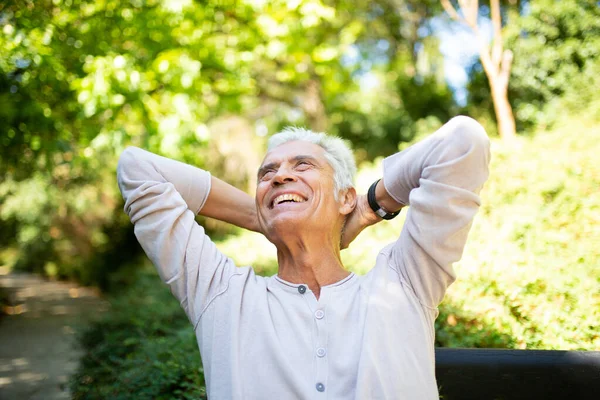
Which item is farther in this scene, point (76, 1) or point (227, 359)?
point (76, 1)

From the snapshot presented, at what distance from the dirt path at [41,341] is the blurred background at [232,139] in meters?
0.13

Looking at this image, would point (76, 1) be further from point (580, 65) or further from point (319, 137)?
point (580, 65)

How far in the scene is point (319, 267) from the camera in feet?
6.39

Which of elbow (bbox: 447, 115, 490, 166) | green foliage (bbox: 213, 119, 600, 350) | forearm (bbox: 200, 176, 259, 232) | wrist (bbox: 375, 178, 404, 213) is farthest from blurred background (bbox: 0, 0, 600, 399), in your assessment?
elbow (bbox: 447, 115, 490, 166)

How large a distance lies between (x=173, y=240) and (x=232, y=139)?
11100 mm

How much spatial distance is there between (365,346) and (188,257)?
2.19ft

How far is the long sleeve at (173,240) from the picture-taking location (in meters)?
1.82

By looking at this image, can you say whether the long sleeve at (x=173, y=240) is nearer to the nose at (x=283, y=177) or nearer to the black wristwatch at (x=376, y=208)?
the nose at (x=283, y=177)

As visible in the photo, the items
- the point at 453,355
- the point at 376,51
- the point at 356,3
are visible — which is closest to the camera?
the point at 453,355

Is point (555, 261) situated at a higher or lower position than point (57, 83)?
lower

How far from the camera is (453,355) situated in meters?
2.02

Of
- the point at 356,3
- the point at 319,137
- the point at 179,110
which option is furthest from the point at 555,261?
the point at 356,3

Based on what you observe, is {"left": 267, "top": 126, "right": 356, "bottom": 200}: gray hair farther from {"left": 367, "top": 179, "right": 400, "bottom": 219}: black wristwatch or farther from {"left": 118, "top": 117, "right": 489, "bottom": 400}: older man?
{"left": 367, "top": 179, "right": 400, "bottom": 219}: black wristwatch

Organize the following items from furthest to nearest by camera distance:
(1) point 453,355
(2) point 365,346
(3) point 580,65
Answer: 1. (3) point 580,65
2. (1) point 453,355
3. (2) point 365,346
